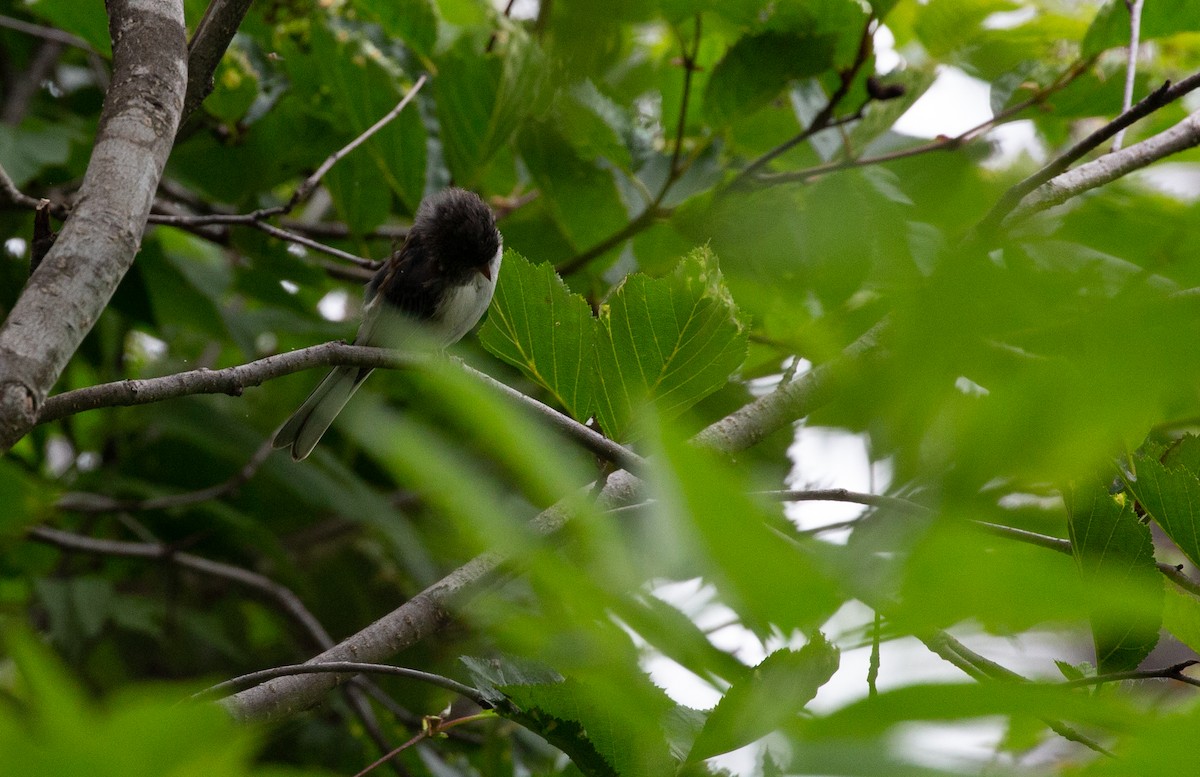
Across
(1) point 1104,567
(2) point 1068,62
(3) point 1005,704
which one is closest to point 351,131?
(2) point 1068,62

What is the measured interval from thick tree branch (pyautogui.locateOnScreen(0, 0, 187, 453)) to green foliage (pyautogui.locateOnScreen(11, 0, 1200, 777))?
17.4 inches

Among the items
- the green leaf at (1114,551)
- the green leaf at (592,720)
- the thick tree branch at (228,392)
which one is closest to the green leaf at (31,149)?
the thick tree branch at (228,392)

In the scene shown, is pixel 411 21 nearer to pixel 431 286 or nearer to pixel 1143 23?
pixel 431 286

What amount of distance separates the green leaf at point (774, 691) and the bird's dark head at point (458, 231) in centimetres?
272

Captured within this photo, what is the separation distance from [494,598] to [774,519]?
18cm

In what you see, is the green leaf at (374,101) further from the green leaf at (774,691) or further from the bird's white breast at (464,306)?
the green leaf at (774,691)

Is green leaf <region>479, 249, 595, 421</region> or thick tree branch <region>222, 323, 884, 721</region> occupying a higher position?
green leaf <region>479, 249, 595, 421</region>

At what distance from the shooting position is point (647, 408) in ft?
2.30

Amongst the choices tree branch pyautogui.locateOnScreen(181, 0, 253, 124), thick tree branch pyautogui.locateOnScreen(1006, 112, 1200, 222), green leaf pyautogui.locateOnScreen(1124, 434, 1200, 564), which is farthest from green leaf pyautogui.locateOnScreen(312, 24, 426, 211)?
green leaf pyautogui.locateOnScreen(1124, 434, 1200, 564)

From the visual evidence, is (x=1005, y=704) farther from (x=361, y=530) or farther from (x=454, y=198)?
(x=361, y=530)

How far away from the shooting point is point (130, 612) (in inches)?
126

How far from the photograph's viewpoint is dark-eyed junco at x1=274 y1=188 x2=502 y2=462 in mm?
3123

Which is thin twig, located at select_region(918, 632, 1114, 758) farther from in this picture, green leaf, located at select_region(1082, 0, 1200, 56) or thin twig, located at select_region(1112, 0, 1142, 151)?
Answer: green leaf, located at select_region(1082, 0, 1200, 56)

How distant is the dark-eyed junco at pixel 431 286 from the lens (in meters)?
3.12
